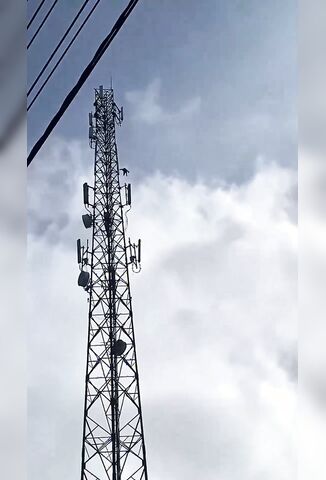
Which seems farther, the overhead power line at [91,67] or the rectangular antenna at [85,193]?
the rectangular antenna at [85,193]

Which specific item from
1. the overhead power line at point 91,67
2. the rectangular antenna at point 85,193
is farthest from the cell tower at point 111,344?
the overhead power line at point 91,67

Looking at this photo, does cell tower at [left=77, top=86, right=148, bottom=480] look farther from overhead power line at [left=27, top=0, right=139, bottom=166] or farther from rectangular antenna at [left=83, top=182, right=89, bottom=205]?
overhead power line at [left=27, top=0, right=139, bottom=166]

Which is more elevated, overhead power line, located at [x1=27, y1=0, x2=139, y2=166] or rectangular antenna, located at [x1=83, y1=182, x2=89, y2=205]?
rectangular antenna, located at [x1=83, y1=182, x2=89, y2=205]

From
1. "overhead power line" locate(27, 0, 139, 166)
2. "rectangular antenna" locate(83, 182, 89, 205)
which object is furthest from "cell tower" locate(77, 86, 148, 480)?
"overhead power line" locate(27, 0, 139, 166)

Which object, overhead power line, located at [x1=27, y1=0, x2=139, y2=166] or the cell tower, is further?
the cell tower

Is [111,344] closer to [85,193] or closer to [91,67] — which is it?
[85,193]

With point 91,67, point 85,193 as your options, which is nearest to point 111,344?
point 85,193

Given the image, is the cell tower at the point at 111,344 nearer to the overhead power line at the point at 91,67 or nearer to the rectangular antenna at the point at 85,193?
the rectangular antenna at the point at 85,193

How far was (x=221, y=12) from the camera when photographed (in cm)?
431

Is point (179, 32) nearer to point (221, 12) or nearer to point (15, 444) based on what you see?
point (221, 12)

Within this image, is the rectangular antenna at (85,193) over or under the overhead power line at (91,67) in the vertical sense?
over

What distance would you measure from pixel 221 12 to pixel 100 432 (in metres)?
3.34

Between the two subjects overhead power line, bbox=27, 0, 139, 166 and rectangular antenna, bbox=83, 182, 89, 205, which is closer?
overhead power line, bbox=27, 0, 139, 166

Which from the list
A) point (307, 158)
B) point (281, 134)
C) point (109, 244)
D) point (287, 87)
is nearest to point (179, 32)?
point (287, 87)
